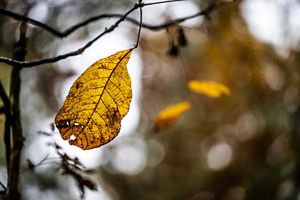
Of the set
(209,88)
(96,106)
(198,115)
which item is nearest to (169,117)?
(209,88)

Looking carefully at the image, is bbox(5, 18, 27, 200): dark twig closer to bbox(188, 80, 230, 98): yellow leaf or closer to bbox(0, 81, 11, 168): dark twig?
bbox(0, 81, 11, 168): dark twig

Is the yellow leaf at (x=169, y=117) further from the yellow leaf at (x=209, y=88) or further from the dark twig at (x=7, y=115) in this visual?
the dark twig at (x=7, y=115)

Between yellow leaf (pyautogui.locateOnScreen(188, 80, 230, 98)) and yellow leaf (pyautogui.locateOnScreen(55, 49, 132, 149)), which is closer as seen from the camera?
yellow leaf (pyautogui.locateOnScreen(55, 49, 132, 149))

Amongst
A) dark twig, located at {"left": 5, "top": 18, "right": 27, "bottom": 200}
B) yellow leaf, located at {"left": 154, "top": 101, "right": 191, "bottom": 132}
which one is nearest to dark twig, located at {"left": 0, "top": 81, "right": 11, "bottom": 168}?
dark twig, located at {"left": 5, "top": 18, "right": 27, "bottom": 200}

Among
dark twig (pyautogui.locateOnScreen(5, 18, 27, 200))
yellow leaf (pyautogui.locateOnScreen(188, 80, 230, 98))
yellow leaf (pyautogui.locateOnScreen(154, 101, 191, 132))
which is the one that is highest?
yellow leaf (pyautogui.locateOnScreen(188, 80, 230, 98))

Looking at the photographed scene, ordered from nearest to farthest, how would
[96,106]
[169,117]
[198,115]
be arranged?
[96,106], [169,117], [198,115]

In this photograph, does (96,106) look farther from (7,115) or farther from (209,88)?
(209,88)
